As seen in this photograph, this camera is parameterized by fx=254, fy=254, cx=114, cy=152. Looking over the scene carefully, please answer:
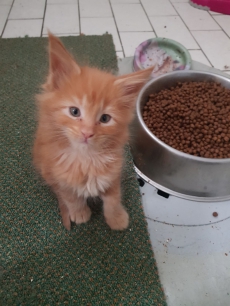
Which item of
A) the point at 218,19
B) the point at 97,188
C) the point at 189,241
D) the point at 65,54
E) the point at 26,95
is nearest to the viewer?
the point at 65,54

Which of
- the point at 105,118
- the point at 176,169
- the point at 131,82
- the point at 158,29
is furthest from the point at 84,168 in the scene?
the point at 158,29

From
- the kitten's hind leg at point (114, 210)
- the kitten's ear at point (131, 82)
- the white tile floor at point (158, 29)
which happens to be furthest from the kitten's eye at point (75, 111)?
the white tile floor at point (158, 29)

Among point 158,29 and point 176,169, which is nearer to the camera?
point 176,169

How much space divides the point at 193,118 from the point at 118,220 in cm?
61

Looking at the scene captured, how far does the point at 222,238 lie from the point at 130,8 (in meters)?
2.08

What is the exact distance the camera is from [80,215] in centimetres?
99

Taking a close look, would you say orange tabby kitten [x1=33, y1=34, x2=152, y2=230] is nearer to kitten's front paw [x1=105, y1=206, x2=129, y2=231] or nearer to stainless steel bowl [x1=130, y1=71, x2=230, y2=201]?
kitten's front paw [x1=105, y1=206, x2=129, y2=231]

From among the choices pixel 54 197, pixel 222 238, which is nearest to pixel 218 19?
pixel 222 238

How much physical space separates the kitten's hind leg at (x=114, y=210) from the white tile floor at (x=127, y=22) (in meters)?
1.22

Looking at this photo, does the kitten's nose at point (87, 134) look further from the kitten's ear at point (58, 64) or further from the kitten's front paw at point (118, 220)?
the kitten's front paw at point (118, 220)

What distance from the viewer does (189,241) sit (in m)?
1.03

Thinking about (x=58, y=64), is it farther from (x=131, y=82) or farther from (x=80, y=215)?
(x=80, y=215)

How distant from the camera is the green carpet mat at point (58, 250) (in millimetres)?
862

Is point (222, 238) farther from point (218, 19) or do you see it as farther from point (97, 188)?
point (218, 19)
